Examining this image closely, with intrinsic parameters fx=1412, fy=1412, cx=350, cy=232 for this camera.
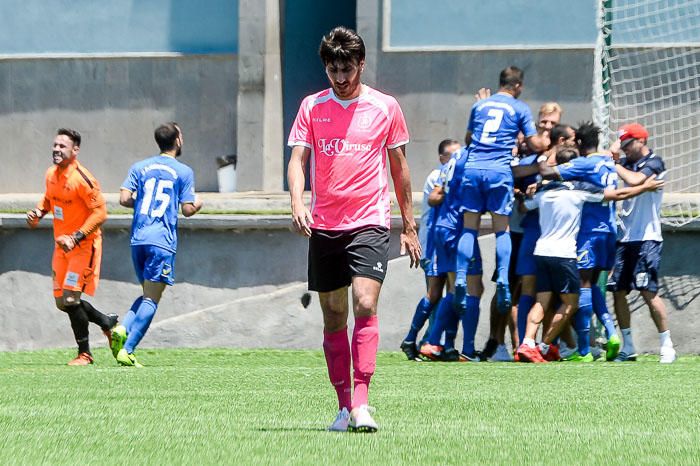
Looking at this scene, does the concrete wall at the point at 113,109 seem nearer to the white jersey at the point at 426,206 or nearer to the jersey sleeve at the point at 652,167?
the white jersey at the point at 426,206

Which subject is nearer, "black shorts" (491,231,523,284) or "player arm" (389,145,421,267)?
"player arm" (389,145,421,267)

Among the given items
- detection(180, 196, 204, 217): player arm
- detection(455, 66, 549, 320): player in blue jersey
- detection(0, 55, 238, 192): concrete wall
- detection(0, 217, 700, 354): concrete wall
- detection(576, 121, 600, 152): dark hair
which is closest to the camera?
detection(180, 196, 204, 217): player arm

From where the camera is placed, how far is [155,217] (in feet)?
39.9

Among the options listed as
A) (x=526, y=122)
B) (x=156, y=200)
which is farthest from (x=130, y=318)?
(x=526, y=122)

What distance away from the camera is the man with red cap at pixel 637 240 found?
13117 mm

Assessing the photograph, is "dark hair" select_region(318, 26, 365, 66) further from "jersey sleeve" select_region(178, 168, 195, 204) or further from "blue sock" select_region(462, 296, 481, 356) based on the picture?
"blue sock" select_region(462, 296, 481, 356)

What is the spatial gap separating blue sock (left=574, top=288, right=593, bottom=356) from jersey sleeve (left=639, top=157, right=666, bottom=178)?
1240 mm

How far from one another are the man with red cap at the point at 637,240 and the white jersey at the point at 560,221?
778 mm

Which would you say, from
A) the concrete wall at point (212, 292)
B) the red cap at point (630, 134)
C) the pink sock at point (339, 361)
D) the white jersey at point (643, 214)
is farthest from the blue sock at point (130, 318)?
the pink sock at point (339, 361)

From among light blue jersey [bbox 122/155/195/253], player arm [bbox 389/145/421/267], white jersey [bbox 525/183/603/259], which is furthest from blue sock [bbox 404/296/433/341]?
player arm [bbox 389/145/421/267]

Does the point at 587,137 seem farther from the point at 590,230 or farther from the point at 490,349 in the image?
the point at 490,349

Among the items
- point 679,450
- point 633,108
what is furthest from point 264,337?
point 679,450

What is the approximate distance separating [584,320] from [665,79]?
5889 millimetres

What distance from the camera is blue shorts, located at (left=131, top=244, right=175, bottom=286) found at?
12109mm
